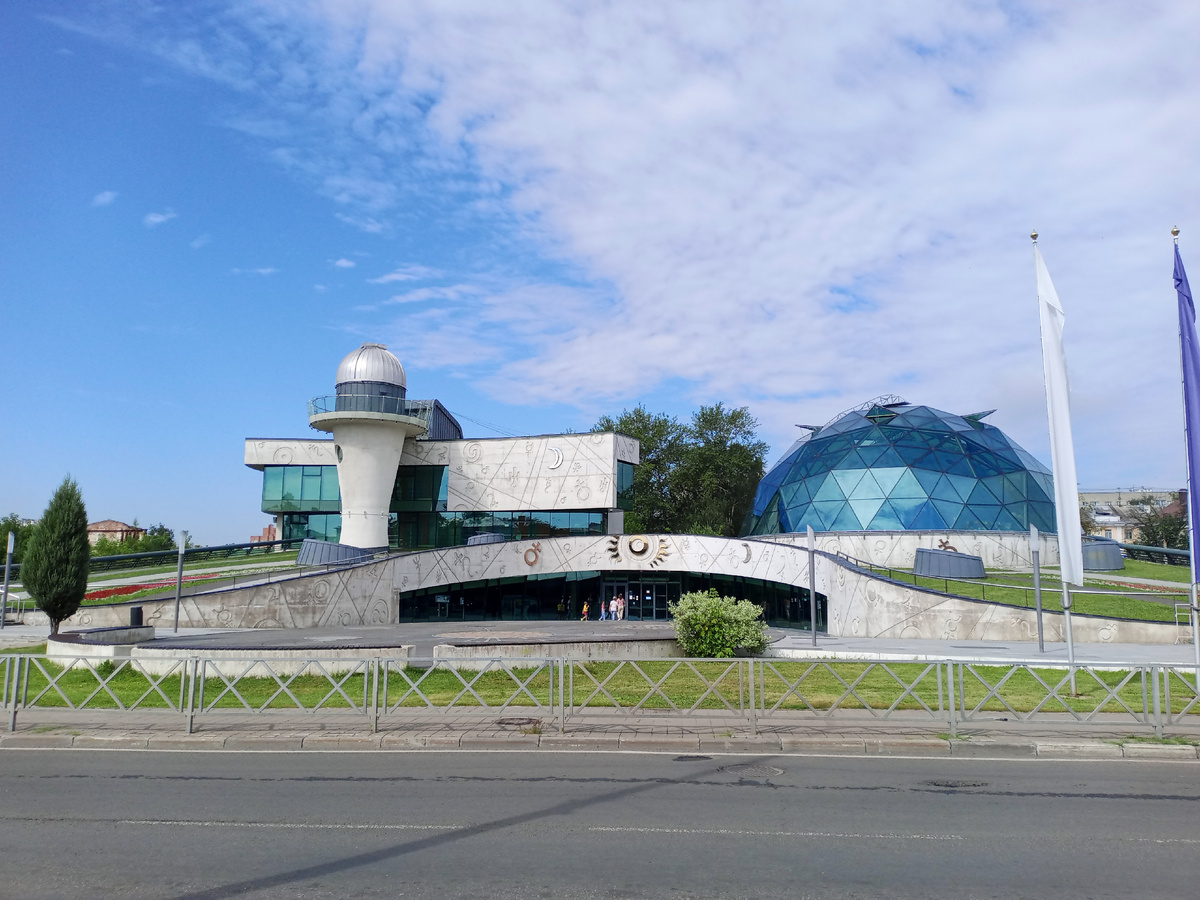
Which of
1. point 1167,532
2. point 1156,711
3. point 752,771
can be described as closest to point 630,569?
point 1156,711

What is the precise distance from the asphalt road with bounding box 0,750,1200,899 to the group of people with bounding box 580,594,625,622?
2844 cm

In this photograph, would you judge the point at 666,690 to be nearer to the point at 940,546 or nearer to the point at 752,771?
the point at 752,771

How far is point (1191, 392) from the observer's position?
1329 centimetres

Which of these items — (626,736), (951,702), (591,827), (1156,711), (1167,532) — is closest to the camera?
(591,827)

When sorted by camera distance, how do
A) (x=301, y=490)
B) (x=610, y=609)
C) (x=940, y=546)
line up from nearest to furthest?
(x=940, y=546), (x=610, y=609), (x=301, y=490)

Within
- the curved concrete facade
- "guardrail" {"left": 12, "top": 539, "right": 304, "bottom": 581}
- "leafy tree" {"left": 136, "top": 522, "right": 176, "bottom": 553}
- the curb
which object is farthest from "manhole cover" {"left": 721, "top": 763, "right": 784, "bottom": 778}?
"leafy tree" {"left": 136, "top": 522, "right": 176, "bottom": 553}

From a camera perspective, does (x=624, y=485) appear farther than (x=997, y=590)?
Yes

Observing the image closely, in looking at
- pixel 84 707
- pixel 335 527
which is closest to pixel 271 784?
pixel 84 707

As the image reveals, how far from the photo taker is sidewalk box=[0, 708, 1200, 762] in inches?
418

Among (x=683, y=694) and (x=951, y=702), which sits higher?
(x=951, y=702)

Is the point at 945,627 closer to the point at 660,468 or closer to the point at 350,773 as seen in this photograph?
the point at 350,773

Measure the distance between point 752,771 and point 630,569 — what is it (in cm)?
2961

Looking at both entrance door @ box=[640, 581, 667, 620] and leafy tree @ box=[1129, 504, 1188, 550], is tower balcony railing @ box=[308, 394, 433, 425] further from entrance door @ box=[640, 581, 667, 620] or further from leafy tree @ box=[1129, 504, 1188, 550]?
leafy tree @ box=[1129, 504, 1188, 550]

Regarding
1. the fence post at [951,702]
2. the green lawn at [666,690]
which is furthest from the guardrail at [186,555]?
the fence post at [951,702]
